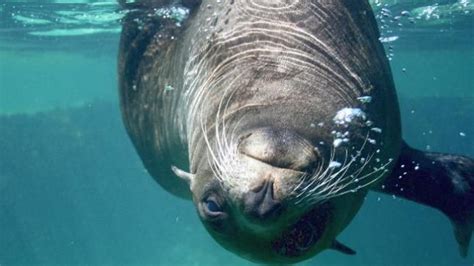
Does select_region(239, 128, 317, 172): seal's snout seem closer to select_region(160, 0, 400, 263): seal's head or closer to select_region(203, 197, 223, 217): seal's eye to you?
select_region(160, 0, 400, 263): seal's head

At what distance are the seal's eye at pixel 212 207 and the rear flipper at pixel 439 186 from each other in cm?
224

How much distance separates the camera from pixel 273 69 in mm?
3551

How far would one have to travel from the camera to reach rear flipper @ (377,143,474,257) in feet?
16.0

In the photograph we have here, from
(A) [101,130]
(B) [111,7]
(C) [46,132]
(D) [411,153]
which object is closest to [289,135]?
(D) [411,153]

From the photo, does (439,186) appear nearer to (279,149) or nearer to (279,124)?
(279,124)

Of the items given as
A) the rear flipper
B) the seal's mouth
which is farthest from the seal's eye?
the rear flipper

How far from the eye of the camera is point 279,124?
2.95m

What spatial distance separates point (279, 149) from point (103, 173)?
37777 millimetres

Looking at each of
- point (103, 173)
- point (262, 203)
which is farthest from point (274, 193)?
point (103, 173)

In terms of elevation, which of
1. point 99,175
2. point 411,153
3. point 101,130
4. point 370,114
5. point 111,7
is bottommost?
point 99,175

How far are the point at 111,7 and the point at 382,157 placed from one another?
15616 millimetres

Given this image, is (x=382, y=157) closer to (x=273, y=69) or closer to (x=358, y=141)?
(x=358, y=141)

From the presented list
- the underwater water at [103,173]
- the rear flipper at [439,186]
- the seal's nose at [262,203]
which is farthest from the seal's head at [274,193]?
the underwater water at [103,173]

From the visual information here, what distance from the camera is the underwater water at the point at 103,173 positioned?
26500mm
